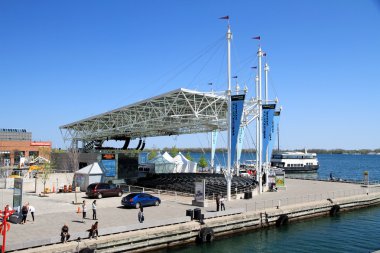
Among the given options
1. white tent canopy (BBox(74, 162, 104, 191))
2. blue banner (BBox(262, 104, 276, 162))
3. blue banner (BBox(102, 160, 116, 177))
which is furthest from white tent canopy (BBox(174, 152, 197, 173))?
blue banner (BBox(262, 104, 276, 162))

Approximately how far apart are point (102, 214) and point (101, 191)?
8747 millimetres

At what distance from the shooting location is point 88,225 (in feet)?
75.9

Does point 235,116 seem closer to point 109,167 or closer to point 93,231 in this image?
point 93,231

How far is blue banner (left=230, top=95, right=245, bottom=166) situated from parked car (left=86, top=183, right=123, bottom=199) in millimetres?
11014

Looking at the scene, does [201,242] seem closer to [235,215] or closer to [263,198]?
[235,215]

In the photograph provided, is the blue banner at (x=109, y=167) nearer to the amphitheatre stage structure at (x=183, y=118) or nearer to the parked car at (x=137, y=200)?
the amphitheatre stage structure at (x=183, y=118)

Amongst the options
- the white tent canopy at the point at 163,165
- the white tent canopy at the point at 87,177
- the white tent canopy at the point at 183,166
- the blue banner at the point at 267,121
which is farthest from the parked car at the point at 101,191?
the white tent canopy at the point at 183,166

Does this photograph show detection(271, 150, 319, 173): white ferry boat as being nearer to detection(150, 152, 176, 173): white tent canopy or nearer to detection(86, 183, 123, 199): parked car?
detection(150, 152, 176, 173): white tent canopy

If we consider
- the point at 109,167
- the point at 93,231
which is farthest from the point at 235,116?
the point at 109,167

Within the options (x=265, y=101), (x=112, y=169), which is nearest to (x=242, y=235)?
(x=265, y=101)

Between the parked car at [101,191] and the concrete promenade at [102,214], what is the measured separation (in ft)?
3.19

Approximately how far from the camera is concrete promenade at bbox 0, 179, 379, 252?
66.4 ft

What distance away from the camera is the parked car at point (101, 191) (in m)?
35.0

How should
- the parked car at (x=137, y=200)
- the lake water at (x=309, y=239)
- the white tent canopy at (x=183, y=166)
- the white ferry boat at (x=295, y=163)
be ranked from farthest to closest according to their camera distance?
1. the white ferry boat at (x=295, y=163)
2. the white tent canopy at (x=183, y=166)
3. the parked car at (x=137, y=200)
4. the lake water at (x=309, y=239)
